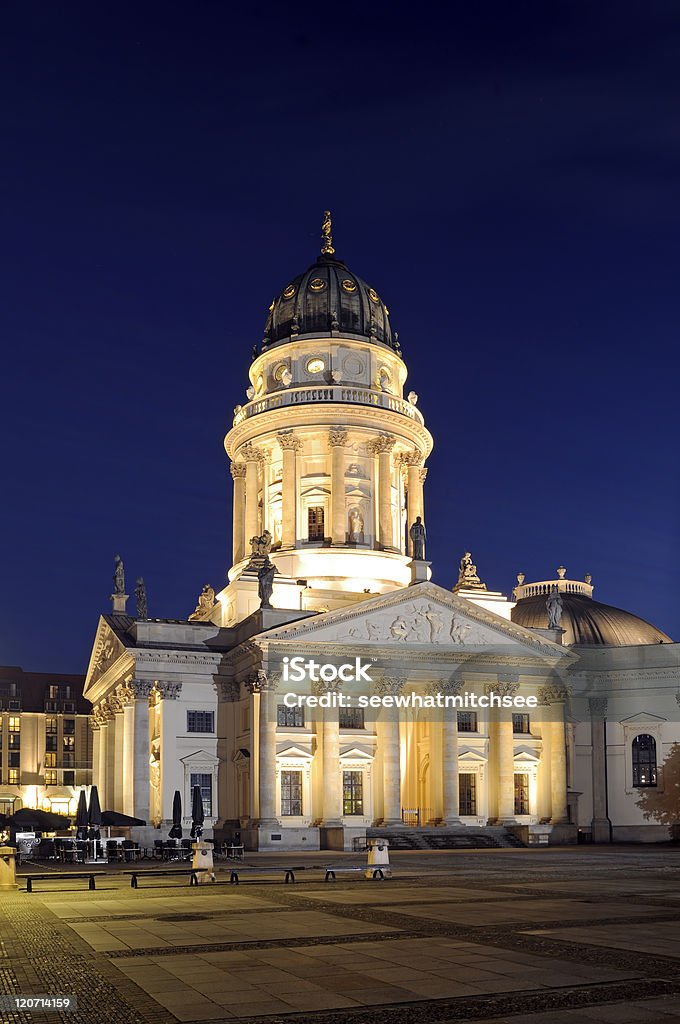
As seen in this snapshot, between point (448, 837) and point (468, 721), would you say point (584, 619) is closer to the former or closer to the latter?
point (468, 721)

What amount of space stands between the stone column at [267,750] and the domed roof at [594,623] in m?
26.7

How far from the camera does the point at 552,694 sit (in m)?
77.5

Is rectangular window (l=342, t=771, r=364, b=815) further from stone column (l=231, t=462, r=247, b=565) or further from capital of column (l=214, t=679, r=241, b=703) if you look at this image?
stone column (l=231, t=462, r=247, b=565)

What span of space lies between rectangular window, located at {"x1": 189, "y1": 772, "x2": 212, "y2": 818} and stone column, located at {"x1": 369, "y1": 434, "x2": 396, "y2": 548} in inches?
827

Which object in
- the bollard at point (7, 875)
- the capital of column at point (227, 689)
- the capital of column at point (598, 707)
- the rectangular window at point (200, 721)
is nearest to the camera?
the bollard at point (7, 875)

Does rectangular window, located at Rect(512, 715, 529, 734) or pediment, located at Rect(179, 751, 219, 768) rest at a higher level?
rectangular window, located at Rect(512, 715, 529, 734)

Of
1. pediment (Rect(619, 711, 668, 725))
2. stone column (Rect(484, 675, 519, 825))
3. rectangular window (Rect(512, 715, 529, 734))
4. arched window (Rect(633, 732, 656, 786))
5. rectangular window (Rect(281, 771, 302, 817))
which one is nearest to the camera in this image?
rectangular window (Rect(281, 771, 302, 817))

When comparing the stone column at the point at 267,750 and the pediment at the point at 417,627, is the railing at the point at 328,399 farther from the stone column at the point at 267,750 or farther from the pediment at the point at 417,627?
the stone column at the point at 267,750

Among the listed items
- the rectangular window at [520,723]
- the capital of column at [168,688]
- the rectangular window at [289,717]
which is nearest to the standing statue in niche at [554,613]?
the rectangular window at [520,723]

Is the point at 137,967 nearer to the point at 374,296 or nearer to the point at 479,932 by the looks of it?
the point at 479,932

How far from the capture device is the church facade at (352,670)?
7044cm

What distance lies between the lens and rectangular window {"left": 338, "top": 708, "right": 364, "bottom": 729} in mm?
72188

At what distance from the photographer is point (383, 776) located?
71375 mm

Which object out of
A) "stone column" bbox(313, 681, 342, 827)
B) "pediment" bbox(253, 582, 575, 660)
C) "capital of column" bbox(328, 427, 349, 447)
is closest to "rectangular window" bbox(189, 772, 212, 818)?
"stone column" bbox(313, 681, 342, 827)
